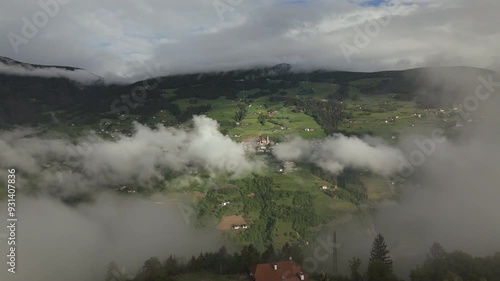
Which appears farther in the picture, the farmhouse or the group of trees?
the group of trees

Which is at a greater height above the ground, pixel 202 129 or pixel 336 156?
pixel 202 129

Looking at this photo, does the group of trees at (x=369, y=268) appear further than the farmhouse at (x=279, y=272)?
Yes

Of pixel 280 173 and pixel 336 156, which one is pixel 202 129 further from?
pixel 336 156

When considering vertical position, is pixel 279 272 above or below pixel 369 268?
above

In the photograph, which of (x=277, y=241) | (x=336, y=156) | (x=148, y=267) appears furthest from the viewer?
(x=336, y=156)

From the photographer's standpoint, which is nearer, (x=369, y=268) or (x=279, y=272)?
(x=279, y=272)

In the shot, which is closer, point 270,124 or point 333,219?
point 333,219

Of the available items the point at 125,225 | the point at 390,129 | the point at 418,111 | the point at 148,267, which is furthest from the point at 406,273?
the point at 418,111

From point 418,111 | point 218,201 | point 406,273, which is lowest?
point 406,273
